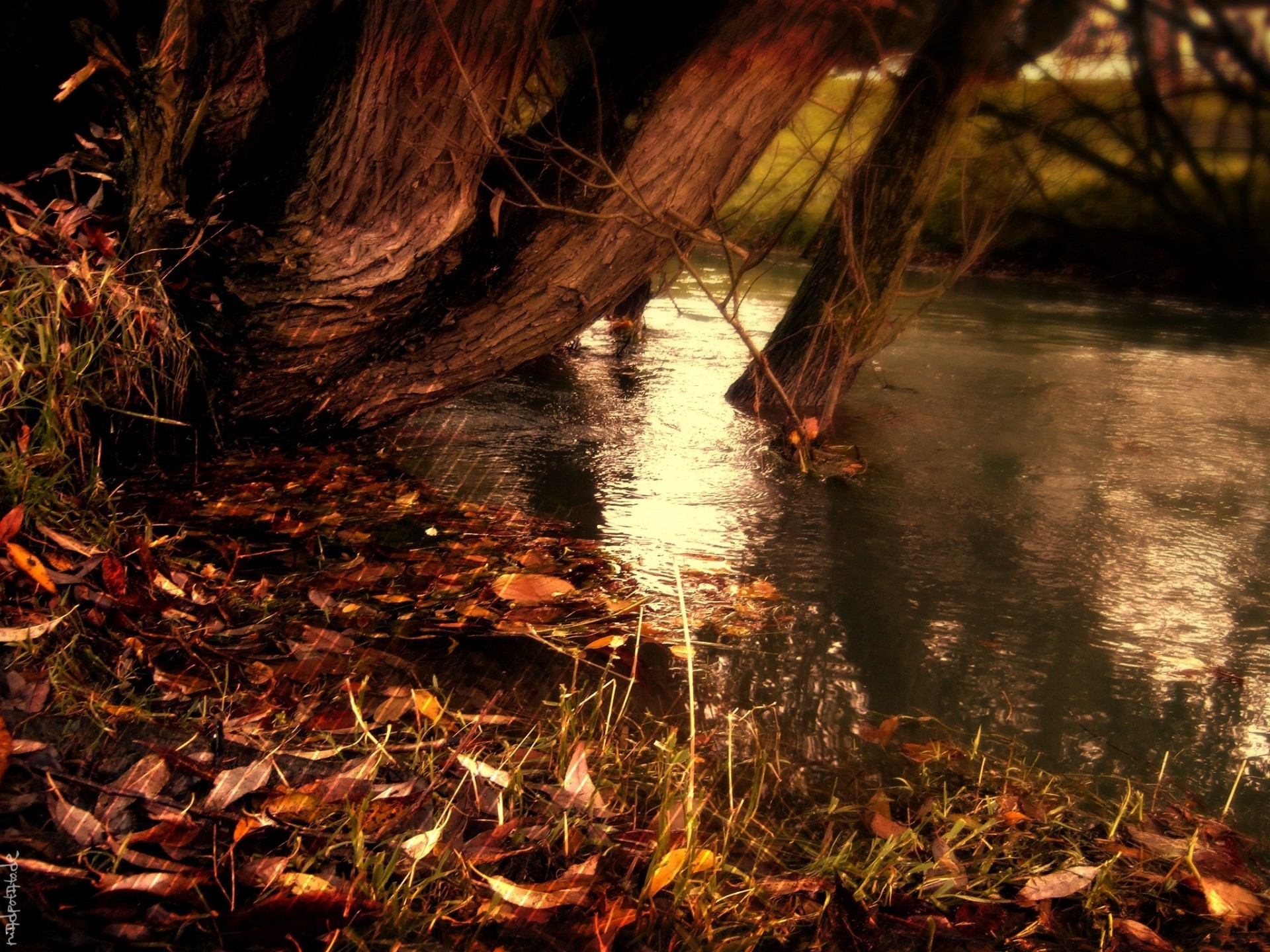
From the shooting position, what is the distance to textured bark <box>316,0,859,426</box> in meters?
3.49

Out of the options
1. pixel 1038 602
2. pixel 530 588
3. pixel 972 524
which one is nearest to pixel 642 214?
pixel 530 588

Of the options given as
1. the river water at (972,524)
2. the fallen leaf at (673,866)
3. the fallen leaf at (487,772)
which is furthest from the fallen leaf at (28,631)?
the river water at (972,524)

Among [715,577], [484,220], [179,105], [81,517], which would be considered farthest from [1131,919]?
[179,105]

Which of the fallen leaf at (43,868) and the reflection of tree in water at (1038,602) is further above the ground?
the reflection of tree in water at (1038,602)

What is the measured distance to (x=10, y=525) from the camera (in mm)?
2283

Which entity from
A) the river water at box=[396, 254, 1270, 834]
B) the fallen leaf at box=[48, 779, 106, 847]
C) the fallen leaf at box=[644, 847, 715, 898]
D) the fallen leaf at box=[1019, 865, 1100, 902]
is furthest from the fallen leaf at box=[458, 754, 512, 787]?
the fallen leaf at box=[1019, 865, 1100, 902]

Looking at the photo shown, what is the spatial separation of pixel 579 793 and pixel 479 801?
205 mm

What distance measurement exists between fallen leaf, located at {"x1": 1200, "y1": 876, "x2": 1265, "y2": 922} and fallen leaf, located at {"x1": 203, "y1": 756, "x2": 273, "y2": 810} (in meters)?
1.86

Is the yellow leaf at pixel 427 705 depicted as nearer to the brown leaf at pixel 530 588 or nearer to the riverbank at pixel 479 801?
the riverbank at pixel 479 801

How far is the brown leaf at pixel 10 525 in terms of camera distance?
2266 mm

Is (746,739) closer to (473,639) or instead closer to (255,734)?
(473,639)

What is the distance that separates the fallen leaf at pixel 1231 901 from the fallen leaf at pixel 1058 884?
0.70 feet

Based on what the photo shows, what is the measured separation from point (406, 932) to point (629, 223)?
9.50 ft

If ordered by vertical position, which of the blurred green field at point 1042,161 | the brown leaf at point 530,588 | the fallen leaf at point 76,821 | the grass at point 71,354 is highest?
the blurred green field at point 1042,161
